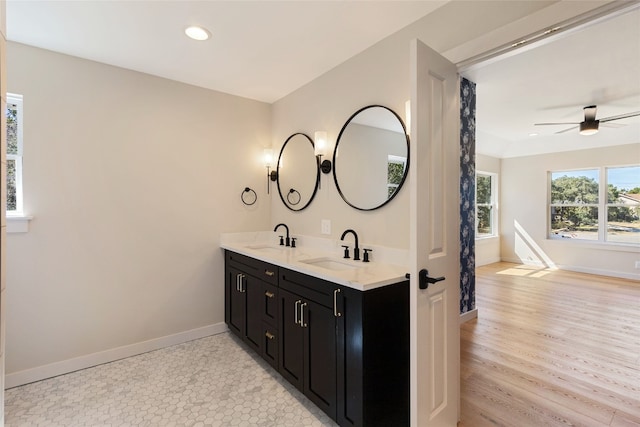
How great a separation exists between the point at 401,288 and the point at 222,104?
260 cm

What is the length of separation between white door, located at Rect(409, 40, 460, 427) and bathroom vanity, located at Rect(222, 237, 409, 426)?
0.68 feet

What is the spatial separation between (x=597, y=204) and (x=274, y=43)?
22.6 feet

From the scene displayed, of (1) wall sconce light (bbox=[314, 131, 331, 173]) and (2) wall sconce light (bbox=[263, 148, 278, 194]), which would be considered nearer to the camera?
(1) wall sconce light (bbox=[314, 131, 331, 173])

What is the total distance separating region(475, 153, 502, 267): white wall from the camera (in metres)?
6.45

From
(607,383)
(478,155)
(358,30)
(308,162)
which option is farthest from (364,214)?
(478,155)

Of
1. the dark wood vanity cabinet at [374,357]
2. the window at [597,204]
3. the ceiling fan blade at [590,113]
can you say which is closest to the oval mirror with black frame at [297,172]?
the dark wood vanity cabinet at [374,357]

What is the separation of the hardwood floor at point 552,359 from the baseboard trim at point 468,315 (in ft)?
0.17

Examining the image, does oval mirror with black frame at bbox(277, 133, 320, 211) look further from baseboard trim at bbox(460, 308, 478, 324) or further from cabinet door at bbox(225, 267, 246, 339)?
baseboard trim at bbox(460, 308, 478, 324)

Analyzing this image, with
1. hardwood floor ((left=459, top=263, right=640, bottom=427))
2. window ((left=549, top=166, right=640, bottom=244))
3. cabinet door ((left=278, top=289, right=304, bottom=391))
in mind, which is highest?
window ((left=549, top=166, right=640, bottom=244))

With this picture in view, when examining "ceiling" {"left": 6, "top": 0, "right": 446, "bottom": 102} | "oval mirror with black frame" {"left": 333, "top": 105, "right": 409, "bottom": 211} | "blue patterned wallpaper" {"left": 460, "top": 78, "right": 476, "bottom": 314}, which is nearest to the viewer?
"ceiling" {"left": 6, "top": 0, "right": 446, "bottom": 102}

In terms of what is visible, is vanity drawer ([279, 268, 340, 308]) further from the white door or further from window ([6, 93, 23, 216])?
window ([6, 93, 23, 216])

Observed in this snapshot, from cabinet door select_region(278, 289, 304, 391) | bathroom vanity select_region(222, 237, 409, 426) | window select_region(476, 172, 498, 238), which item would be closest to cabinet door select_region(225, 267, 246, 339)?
bathroom vanity select_region(222, 237, 409, 426)

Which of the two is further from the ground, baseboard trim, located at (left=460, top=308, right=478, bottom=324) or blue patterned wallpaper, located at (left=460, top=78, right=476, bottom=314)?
blue patterned wallpaper, located at (left=460, top=78, right=476, bottom=314)

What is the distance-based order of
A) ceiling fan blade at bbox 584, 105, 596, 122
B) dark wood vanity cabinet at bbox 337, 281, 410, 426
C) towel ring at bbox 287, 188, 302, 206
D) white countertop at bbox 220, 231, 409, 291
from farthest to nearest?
ceiling fan blade at bbox 584, 105, 596, 122 < towel ring at bbox 287, 188, 302, 206 < white countertop at bbox 220, 231, 409, 291 < dark wood vanity cabinet at bbox 337, 281, 410, 426
